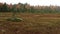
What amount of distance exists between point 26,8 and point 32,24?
0.37 metres

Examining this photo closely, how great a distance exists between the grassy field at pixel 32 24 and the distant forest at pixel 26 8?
9 centimetres

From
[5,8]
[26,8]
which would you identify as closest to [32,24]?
[26,8]

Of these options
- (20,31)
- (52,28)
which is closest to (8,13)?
(20,31)

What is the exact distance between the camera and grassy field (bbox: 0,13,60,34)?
2520 mm

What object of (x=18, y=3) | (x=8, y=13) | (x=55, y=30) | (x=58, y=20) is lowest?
(x=55, y=30)

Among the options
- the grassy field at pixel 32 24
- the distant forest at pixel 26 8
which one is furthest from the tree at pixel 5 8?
the grassy field at pixel 32 24

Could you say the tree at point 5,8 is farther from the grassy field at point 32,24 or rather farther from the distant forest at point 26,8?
the grassy field at point 32,24

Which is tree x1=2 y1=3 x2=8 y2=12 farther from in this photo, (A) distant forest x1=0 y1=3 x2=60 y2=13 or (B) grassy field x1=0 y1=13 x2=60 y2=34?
(B) grassy field x1=0 y1=13 x2=60 y2=34

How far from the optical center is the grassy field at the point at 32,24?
2.52m

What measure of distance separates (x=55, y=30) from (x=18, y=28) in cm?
72

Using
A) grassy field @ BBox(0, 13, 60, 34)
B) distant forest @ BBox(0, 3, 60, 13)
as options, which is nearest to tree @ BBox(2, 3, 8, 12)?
distant forest @ BBox(0, 3, 60, 13)

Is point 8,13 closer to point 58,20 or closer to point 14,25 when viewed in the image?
point 14,25

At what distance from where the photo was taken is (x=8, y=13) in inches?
103

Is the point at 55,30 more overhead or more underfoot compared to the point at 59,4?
more underfoot
